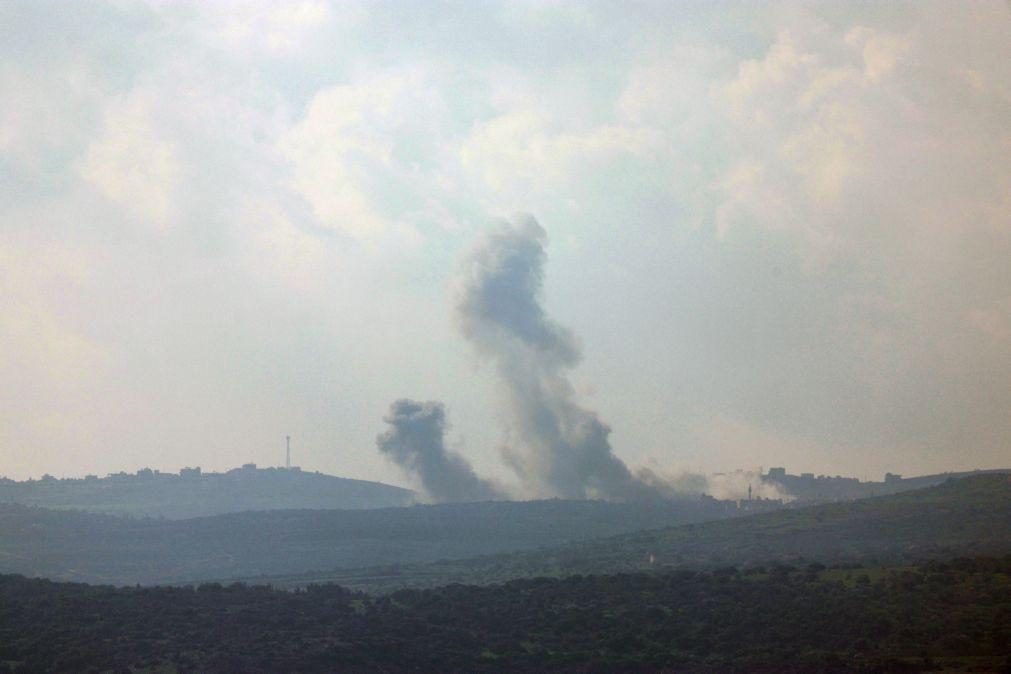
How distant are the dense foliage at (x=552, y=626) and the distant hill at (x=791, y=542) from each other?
2970cm

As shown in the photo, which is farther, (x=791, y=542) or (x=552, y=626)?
(x=791, y=542)

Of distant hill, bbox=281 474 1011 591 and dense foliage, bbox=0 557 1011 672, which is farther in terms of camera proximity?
distant hill, bbox=281 474 1011 591

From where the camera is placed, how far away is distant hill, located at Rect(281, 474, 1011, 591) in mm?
129125

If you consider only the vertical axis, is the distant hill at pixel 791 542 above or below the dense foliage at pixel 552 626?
above

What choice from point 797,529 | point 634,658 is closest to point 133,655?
point 634,658

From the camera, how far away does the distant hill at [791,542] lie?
129125 mm

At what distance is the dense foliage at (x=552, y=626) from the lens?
239ft

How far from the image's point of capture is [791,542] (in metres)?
144

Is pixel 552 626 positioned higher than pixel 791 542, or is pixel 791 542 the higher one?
pixel 791 542

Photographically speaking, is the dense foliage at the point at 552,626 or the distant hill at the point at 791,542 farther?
the distant hill at the point at 791,542

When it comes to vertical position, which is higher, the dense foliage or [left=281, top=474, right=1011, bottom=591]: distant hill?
[left=281, top=474, right=1011, bottom=591]: distant hill

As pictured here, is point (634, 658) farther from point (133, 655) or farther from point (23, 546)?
point (23, 546)

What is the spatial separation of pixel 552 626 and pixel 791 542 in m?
65.8

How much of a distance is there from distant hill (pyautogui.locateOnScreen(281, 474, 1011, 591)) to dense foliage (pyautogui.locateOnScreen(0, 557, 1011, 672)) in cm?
2970
